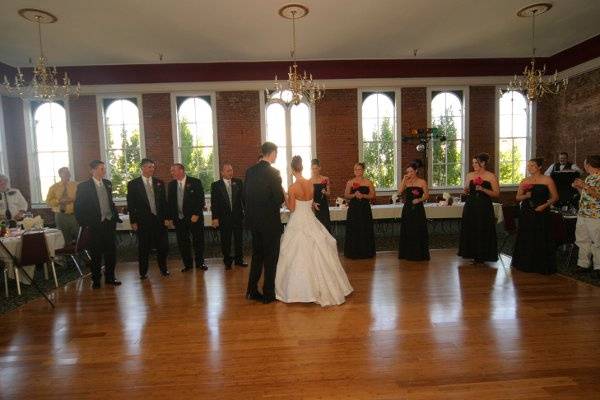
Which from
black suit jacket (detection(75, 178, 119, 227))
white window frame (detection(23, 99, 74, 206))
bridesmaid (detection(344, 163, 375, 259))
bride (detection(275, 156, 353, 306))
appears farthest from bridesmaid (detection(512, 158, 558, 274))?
white window frame (detection(23, 99, 74, 206))

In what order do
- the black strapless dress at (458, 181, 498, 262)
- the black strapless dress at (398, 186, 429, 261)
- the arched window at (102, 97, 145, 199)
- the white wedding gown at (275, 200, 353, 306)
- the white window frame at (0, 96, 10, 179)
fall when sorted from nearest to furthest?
the white wedding gown at (275, 200, 353, 306) < the black strapless dress at (458, 181, 498, 262) < the black strapless dress at (398, 186, 429, 261) < the white window frame at (0, 96, 10, 179) < the arched window at (102, 97, 145, 199)

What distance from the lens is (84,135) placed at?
9.48 metres

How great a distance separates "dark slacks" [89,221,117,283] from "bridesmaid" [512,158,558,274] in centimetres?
563

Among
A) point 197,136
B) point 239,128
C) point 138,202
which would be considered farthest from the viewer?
point 197,136

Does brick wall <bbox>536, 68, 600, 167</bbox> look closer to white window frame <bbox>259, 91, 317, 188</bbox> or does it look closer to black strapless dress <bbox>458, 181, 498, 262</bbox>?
black strapless dress <bbox>458, 181, 498, 262</bbox>

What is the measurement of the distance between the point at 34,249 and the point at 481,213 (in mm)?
6141

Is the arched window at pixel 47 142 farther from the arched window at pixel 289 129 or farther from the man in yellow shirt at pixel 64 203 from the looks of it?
the arched window at pixel 289 129

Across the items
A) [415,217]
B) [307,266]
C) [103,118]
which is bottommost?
[307,266]

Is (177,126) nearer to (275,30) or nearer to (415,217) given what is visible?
(275,30)

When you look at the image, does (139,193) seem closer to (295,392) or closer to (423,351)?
(295,392)

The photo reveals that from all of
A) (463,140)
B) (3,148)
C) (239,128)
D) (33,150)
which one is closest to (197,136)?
(239,128)

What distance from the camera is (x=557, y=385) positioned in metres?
2.43

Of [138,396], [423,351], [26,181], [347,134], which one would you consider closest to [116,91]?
[26,181]

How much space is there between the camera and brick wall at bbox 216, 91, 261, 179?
31.2 feet
